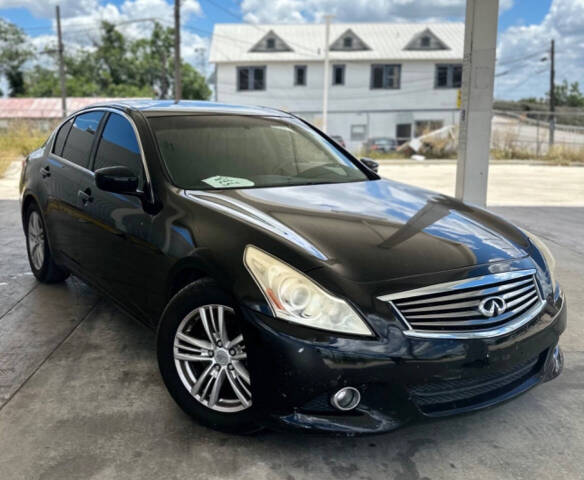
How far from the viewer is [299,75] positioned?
39.7 metres

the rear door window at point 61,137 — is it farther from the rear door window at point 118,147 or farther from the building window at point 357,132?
the building window at point 357,132

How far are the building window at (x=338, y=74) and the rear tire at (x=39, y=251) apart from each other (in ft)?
119

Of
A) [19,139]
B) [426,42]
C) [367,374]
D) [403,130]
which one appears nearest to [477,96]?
[367,374]

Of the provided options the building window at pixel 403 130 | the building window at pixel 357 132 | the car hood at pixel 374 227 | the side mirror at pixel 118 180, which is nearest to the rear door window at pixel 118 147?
the side mirror at pixel 118 180

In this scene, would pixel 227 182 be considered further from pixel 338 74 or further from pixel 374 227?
pixel 338 74

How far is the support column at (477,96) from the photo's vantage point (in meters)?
7.07

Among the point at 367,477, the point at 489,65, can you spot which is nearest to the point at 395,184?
the point at 367,477

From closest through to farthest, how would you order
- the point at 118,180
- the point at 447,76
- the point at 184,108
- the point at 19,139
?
the point at 118,180 < the point at 184,108 < the point at 19,139 < the point at 447,76

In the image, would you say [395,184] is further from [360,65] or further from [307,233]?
[360,65]

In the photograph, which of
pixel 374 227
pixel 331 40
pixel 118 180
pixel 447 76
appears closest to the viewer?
pixel 374 227

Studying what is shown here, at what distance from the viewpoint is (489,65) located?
23.7 ft

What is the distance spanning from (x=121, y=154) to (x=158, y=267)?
3.21ft

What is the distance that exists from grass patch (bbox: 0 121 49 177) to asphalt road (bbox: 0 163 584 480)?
17126mm

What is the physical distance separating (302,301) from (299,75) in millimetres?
38826
